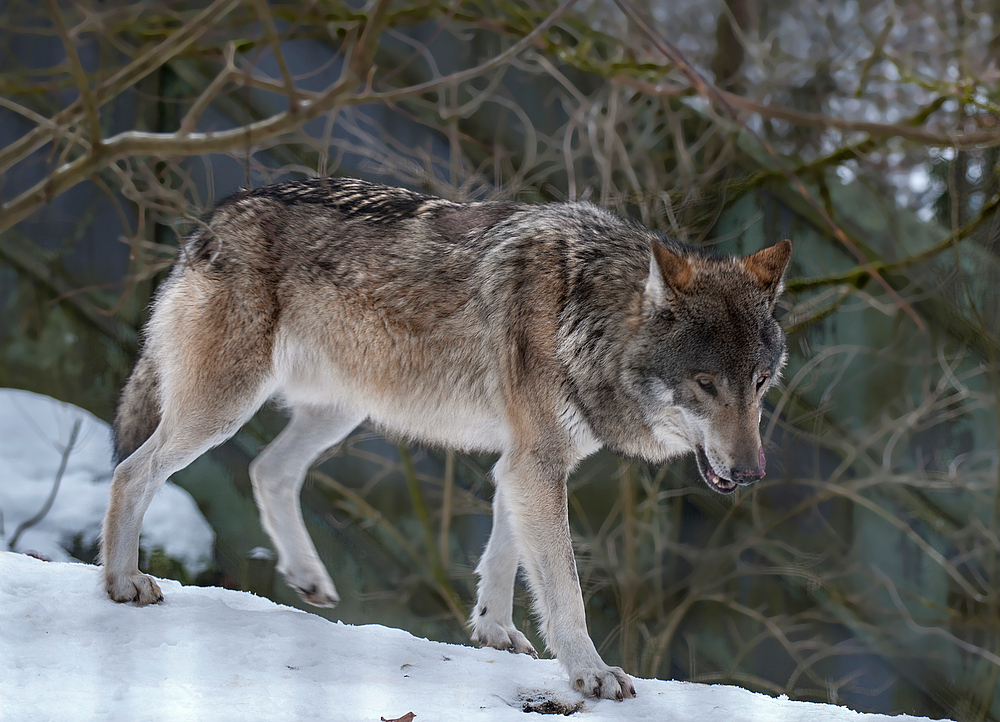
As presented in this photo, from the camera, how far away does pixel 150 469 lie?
325cm

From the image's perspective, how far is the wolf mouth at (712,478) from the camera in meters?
2.76

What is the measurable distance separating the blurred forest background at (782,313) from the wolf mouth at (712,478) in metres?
3.30

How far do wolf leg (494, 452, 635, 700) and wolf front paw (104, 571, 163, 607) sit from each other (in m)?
1.44

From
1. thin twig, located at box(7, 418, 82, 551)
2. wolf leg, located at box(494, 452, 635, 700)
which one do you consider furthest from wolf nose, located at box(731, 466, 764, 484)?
thin twig, located at box(7, 418, 82, 551)

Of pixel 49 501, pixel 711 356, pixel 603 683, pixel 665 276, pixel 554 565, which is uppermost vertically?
pixel 665 276

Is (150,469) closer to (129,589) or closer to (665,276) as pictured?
(129,589)

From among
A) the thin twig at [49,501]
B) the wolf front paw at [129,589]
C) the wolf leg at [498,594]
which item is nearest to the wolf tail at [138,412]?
the wolf front paw at [129,589]

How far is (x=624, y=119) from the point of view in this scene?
6.32 m

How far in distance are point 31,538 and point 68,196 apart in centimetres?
293

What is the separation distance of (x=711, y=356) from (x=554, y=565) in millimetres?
927

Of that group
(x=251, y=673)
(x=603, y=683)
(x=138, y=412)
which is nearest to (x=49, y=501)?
(x=138, y=412)

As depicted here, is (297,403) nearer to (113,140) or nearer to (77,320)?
(113,140)

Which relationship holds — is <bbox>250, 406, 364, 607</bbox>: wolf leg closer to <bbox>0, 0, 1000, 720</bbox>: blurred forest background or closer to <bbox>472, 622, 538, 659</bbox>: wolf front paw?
<bbox>472, 622, 538, 659</bbox>: wolf front paw

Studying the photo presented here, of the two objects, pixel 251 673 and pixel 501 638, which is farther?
pixel 501 638
